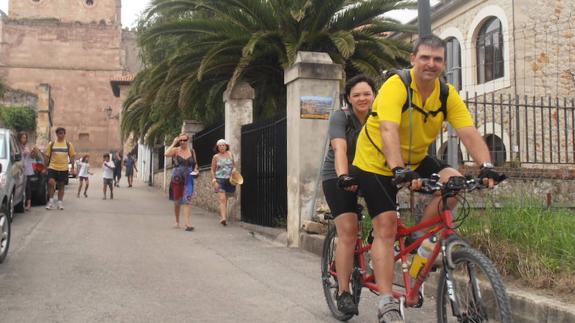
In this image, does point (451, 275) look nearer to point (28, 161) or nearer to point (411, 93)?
point (411, 93)

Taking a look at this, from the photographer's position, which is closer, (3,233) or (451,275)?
(451,275)

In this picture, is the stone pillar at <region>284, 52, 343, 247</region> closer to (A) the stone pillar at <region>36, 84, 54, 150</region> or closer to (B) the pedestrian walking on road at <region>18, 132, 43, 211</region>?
(B) the pedestrian walking on road at <region>18, 132, 43, 211</region>

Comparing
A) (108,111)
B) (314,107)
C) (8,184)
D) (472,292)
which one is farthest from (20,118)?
(472,292)

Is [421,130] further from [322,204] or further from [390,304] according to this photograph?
[322,204]

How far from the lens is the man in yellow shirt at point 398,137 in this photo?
11.9 ft

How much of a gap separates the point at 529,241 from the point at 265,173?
5678mm

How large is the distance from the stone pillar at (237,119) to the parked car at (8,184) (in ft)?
12.8

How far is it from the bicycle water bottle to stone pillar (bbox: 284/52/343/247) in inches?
174

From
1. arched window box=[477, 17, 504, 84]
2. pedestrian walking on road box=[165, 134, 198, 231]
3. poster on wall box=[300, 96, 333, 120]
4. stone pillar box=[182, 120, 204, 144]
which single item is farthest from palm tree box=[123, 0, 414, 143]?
arched window box=[477, 17, 504, 84]

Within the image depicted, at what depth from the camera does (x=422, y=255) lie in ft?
12.1

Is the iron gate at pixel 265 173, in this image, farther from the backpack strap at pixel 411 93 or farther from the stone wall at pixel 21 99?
the stone wall at pixel 21 99

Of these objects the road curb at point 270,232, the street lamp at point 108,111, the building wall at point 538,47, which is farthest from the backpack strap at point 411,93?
the street lamp at point 108,111

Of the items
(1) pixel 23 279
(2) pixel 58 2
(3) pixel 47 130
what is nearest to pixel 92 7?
(2) pixel 58 2

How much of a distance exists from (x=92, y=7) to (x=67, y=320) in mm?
62630
